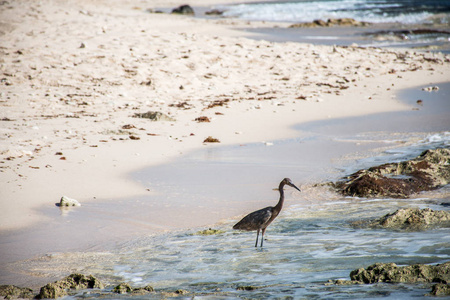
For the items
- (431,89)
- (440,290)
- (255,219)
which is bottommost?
(440,290)

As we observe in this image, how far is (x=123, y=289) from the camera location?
4816 mm

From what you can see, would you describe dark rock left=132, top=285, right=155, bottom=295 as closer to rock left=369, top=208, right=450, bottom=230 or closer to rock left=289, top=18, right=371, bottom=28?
rock left=369, top=208, right=450, bottom=230

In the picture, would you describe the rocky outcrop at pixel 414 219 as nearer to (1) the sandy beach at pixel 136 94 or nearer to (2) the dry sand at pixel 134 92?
(1) the sandy beach at pixel 136 94

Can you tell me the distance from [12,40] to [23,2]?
6.35 m

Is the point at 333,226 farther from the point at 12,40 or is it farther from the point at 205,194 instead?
the point at 12,40

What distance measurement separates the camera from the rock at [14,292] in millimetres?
4660

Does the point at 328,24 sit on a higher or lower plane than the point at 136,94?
higher

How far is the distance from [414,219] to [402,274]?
5.99ft

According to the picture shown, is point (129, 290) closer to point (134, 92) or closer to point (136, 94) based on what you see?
point (136, 94)

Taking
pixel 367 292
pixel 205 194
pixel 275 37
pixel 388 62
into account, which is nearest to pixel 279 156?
pixel 205 194

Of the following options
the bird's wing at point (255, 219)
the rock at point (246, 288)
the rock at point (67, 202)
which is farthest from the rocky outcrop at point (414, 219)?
the rock at point (67, 202)

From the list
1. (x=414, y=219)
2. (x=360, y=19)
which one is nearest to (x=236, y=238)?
(x=414, y=219)

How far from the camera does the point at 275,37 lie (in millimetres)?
23781

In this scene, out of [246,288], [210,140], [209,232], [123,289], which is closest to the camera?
[123,289]
